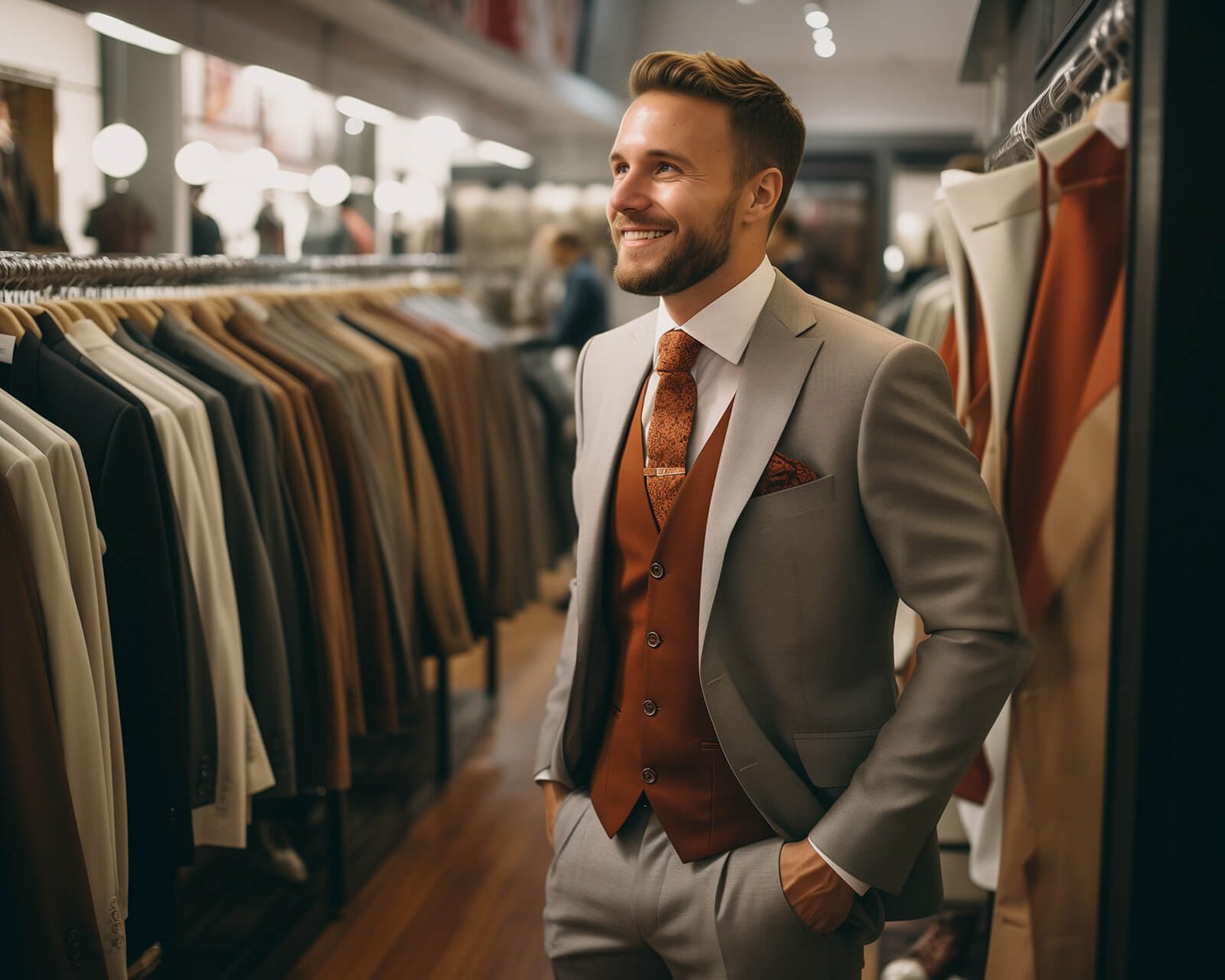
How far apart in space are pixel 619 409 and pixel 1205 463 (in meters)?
Answer: 0.75

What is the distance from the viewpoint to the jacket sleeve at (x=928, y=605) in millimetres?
1294

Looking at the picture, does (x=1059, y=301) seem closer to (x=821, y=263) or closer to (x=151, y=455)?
(x=151, y=455)

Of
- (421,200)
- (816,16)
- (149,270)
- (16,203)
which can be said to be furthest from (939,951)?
(816,16)

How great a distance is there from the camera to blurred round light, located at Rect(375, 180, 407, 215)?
197 inches

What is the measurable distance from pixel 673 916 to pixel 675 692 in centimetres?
27

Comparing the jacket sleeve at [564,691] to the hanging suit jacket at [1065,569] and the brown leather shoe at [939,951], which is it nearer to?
the hanging suit jacket at [1065,569]

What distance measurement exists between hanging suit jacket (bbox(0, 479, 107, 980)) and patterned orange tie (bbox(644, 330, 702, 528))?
0.87m

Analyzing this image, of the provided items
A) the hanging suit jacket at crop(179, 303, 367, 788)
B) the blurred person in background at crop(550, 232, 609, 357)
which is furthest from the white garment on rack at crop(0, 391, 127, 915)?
the blurred person in background at crop(550, 232, 609, 357)

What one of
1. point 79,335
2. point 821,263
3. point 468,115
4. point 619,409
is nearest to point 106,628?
point 79,335

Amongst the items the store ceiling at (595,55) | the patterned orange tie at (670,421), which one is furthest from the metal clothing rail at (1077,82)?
the store ceiling at (595,55)

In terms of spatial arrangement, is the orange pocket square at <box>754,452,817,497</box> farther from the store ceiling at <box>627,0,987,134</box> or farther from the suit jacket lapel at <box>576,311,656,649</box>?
the store ceiling at <box>627,0,987,134</box>

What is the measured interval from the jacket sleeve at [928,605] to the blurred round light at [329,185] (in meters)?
3.52

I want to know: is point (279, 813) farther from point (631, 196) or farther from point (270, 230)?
point (270, 230)

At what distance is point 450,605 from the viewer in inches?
124
